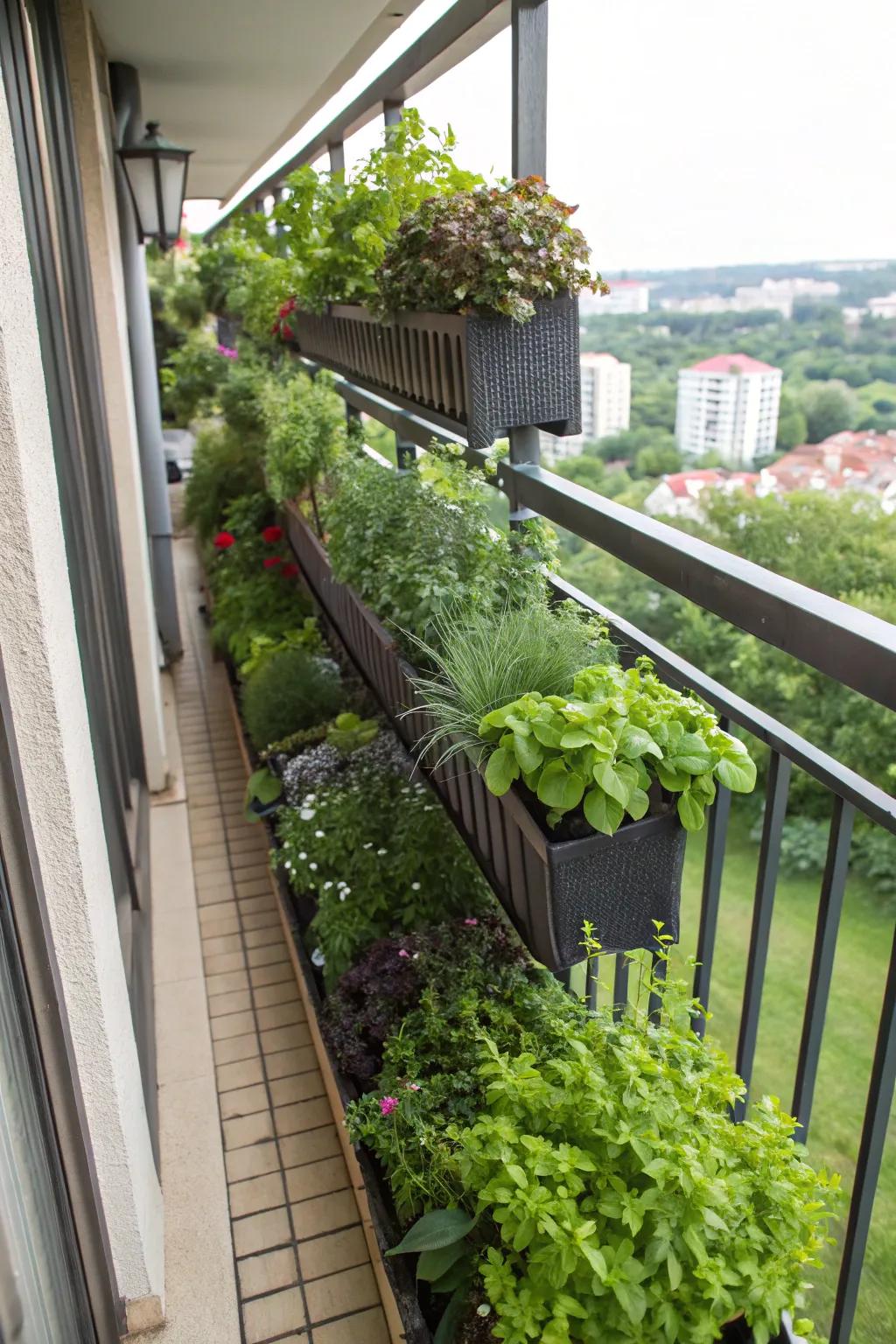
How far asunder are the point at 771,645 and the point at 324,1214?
1.64 metres

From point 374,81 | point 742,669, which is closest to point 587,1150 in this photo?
point 374,81

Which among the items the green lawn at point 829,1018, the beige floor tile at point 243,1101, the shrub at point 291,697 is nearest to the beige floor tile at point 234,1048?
the beige floor tile at point 243,1101

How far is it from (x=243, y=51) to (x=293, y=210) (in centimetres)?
85

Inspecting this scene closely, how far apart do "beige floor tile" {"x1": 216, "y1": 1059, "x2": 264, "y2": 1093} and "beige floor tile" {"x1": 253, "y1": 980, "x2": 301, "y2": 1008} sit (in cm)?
23

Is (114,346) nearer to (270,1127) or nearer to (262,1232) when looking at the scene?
(270,1127)

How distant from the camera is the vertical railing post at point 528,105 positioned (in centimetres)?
179

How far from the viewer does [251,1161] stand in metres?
2.22

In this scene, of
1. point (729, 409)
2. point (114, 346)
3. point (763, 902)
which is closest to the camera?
point (763, 902)

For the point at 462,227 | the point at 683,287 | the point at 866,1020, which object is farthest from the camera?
the point at 683,287

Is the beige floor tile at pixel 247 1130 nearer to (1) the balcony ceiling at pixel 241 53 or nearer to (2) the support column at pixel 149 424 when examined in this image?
(1) the balcony ceiling at pixel 241 53

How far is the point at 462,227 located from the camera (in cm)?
171

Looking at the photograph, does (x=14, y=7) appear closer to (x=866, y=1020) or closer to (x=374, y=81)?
(x=374, y=81)

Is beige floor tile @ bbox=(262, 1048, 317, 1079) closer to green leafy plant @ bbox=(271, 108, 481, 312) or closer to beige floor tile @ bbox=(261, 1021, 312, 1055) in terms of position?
beige floor tile @ bbox=(261, 1021, 312, 1055)

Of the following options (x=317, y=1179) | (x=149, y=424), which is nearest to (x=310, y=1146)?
(x=317, y=1179)
